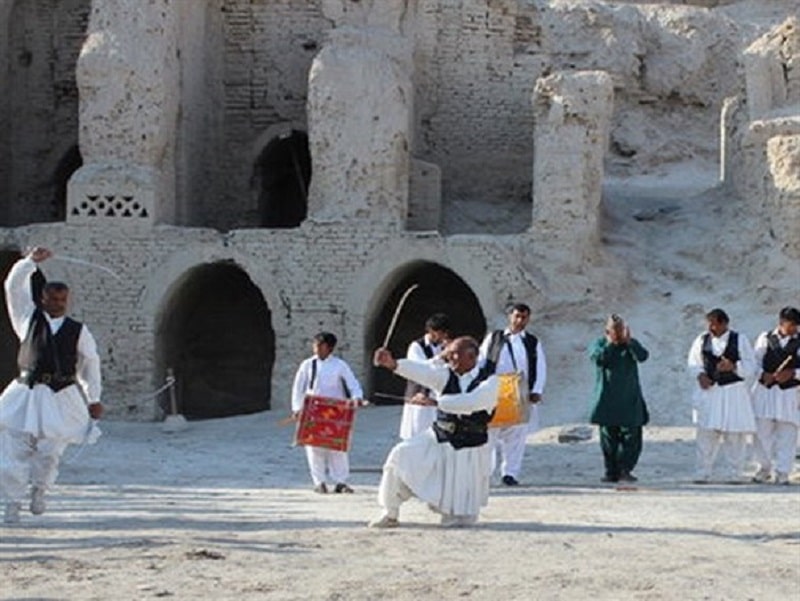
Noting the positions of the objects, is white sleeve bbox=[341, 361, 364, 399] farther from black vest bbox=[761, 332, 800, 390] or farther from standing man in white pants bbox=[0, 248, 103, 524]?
black vest bbox=[761, 332, 800, 390]

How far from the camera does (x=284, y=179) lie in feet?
81.0

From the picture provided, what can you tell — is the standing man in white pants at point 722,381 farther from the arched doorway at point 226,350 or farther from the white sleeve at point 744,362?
the arched doorway at point 226,350

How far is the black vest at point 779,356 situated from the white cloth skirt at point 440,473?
4492 mm

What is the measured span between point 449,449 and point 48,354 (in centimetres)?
262

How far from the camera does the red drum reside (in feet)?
42.0

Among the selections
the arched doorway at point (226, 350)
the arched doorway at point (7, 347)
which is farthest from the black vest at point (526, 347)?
the arched doorway at point (7, 347)

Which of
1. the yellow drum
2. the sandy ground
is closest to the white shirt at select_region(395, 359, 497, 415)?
the sandy ground

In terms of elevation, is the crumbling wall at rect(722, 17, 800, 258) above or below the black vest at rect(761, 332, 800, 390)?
above

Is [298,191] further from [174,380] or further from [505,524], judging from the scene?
[505,524]

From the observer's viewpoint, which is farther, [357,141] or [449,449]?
[357,141]

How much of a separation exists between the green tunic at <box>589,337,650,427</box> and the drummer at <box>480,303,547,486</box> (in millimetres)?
509

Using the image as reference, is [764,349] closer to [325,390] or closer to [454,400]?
[325,390]

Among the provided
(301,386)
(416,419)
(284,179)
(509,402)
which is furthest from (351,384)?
Result: (284,179)

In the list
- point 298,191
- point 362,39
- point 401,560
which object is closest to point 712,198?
point 362,39
